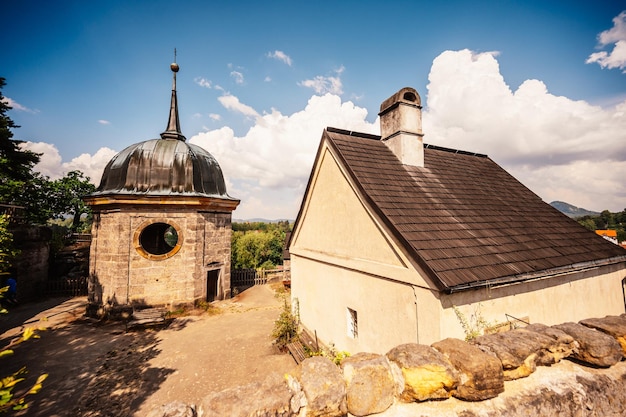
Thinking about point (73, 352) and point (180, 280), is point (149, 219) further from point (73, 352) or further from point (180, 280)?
point (73, 352)

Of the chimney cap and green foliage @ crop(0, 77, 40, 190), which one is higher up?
green foliage @ crop(0, 77, 40, 190)

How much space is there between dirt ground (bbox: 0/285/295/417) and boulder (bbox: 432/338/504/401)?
284 inches

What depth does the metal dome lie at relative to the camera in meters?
13.7

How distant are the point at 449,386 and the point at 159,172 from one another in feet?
49.6

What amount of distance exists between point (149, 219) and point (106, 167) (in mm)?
4281

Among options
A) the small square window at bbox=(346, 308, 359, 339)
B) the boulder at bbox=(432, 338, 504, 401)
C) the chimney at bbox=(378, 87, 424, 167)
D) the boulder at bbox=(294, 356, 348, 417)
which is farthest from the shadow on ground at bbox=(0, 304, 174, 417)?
the chimney at bbox=(378, 87, 424, 167)

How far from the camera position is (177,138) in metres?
16.5

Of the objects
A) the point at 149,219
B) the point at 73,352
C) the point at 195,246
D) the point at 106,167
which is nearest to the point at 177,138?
the point at 106,167

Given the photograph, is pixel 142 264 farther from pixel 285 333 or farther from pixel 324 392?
pixel 324 392

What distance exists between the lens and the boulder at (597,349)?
8.67 feet

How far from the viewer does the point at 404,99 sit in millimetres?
8688

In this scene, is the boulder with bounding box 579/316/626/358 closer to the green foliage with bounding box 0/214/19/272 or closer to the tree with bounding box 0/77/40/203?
the green foliage with bounding box 0/214/19/272

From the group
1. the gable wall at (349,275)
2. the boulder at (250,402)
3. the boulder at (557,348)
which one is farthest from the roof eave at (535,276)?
the boulder at (250,402)

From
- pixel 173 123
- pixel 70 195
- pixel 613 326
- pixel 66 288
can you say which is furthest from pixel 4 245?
pixel 70 195
